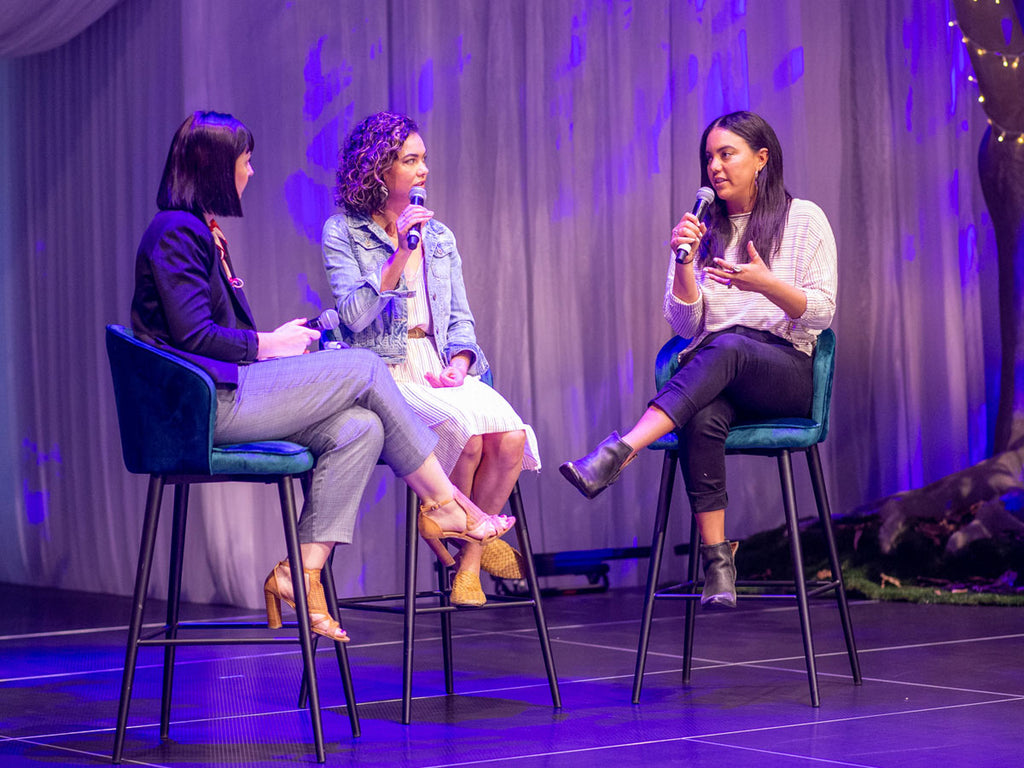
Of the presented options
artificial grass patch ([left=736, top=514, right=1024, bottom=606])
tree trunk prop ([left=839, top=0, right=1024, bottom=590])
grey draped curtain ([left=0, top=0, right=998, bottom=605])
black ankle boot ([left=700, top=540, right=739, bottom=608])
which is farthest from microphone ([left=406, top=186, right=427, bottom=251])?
tree trunk prop ([left=839, top=0, right=1024, bottom=590])

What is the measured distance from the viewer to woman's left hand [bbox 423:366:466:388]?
3057mm

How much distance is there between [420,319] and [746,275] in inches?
29.7

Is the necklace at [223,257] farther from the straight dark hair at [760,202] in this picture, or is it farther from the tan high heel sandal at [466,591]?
the straight dark hair at [760,202]

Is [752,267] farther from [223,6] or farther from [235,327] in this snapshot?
[223,6]

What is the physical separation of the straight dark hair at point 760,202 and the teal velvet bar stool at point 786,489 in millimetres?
232

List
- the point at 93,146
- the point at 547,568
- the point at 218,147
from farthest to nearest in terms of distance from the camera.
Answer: the point at 93,146
the point at 547,568
the point at 218,147

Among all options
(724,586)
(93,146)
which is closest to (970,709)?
(724,586)

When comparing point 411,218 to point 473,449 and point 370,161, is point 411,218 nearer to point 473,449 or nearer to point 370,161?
point 370,161

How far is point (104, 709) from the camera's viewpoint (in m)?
2.96

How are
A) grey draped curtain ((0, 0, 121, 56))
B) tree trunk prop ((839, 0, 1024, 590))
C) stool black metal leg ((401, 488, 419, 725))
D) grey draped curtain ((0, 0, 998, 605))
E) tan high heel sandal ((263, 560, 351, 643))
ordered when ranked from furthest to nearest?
grey draped curtain ((0, 0, 121, 56)), tree trunk prop ((839, 0, 1024, 590)), grey draped curtain ((0, 0, 998, 605)), stool black metal leg ((401, 488, 419, 725)), tan high heel sandal ((263, 560, 351, 643))

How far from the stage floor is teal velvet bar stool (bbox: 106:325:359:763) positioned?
0.66ft

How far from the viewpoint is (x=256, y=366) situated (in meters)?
2.51

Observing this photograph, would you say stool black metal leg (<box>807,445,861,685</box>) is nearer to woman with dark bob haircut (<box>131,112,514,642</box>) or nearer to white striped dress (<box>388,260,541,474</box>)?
white striped dress (<box>388,260,541,474</box>)

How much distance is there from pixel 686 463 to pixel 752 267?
43 centimetres
